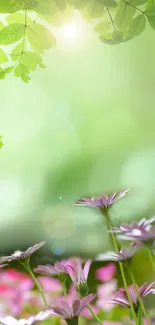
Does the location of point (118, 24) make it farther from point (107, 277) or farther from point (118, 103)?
point (118, 103)

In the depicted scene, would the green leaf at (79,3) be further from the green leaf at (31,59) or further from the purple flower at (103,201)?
the purple flower at (103,201)

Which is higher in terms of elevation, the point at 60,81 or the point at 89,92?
the point at 89,92

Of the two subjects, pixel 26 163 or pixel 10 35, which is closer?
pixel 10 35

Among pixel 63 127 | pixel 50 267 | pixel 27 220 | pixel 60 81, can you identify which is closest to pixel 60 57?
pixel 60 81

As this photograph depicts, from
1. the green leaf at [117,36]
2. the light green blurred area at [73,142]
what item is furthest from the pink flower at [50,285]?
the light green blurred area at [73,142]

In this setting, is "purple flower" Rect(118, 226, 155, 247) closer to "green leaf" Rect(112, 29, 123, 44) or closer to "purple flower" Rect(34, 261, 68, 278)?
"purple flower" Rect(34, 261, 68, 278)

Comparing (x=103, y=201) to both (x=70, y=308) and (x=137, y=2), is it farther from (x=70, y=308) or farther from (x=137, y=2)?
(x=137, y=2)

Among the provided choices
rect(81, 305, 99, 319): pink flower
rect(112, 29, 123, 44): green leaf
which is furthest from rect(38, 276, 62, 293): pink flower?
rect(112, 29, 123, 44): green leaf
